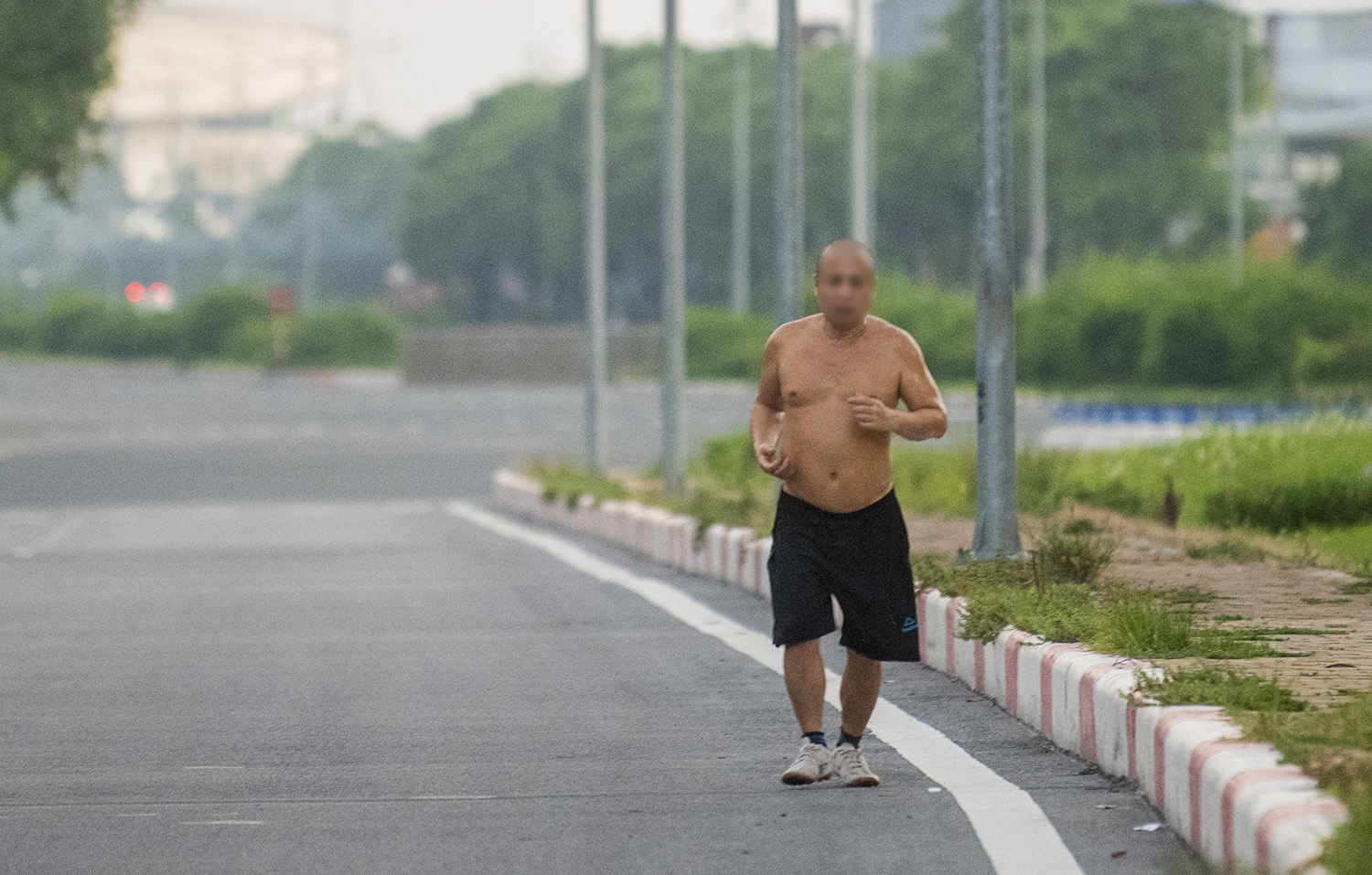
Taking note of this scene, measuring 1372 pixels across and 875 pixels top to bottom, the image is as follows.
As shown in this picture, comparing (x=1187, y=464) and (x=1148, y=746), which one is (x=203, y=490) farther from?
(x=1148, y=746)

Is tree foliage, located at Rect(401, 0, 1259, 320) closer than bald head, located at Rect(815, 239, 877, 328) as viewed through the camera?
No

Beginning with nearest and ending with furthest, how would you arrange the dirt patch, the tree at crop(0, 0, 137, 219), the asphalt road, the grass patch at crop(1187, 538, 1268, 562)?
the asphalt road → the dirt patch → the grass patch at crop(1187, 538, 1268, 562) → the tree at crop(0, 0, 137, 219)

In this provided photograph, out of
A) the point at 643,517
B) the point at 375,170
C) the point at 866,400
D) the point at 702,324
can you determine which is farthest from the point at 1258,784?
the point at 375,170

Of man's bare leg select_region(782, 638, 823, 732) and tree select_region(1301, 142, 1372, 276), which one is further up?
tree select_region(1301, 142, 1372, 276)

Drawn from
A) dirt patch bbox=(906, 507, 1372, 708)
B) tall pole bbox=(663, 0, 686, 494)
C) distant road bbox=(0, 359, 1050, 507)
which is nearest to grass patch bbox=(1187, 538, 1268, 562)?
dirt patch bbox=(906, 507, 1372, 708)

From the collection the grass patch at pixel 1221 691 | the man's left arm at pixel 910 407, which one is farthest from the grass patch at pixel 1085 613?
the man's left arm at pixel 910 407

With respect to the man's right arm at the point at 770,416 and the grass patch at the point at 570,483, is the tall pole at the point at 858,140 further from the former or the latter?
the man's right arm at the point at 770,416

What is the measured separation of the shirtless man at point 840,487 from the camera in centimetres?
731

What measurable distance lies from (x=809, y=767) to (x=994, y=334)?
5.03 meters

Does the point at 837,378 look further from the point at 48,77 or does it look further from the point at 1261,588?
the point at 48,77

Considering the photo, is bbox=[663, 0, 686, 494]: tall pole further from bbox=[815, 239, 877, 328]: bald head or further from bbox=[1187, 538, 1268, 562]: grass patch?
bbox=[815, 239, 877, 328]: bald head

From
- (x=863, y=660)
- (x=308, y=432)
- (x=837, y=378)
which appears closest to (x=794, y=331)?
(x=837, y=378)

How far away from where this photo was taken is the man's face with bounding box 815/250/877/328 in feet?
23.8

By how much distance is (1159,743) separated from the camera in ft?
22.7
